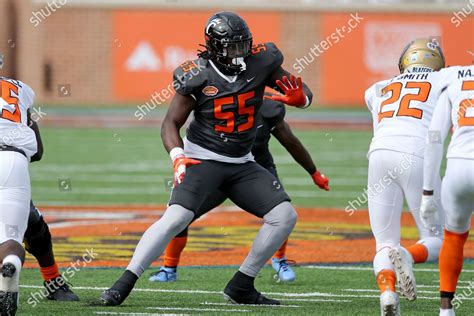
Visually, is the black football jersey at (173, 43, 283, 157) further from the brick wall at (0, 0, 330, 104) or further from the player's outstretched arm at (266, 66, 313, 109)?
the brick wall at (0, 0, 330, 104)

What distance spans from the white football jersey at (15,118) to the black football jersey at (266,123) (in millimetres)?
2109

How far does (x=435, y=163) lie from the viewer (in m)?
6.55

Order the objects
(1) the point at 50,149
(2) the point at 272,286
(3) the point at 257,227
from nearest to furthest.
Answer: (2) the point at 272,286, (3) the point at 257,227, (1) the point at 50,149

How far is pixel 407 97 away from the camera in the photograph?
Result: 7.26 m

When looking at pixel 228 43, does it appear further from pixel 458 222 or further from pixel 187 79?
pixel 458 222

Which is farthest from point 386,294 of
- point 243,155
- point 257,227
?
point 257,227

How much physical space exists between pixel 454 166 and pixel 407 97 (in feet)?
3.83

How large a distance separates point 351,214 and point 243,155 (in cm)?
624

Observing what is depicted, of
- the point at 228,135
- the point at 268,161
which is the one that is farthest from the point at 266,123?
the point at 228,135

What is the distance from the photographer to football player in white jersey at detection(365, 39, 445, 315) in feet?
22.2

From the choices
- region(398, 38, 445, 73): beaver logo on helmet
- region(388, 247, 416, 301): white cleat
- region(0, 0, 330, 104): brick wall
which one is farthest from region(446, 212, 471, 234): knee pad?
region(0, 0, 330, 104): brick wall

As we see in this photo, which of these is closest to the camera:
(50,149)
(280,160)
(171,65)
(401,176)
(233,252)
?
(401,176)

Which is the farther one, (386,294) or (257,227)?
(257,227)

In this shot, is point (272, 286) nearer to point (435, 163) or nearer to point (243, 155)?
point (243, 155)
